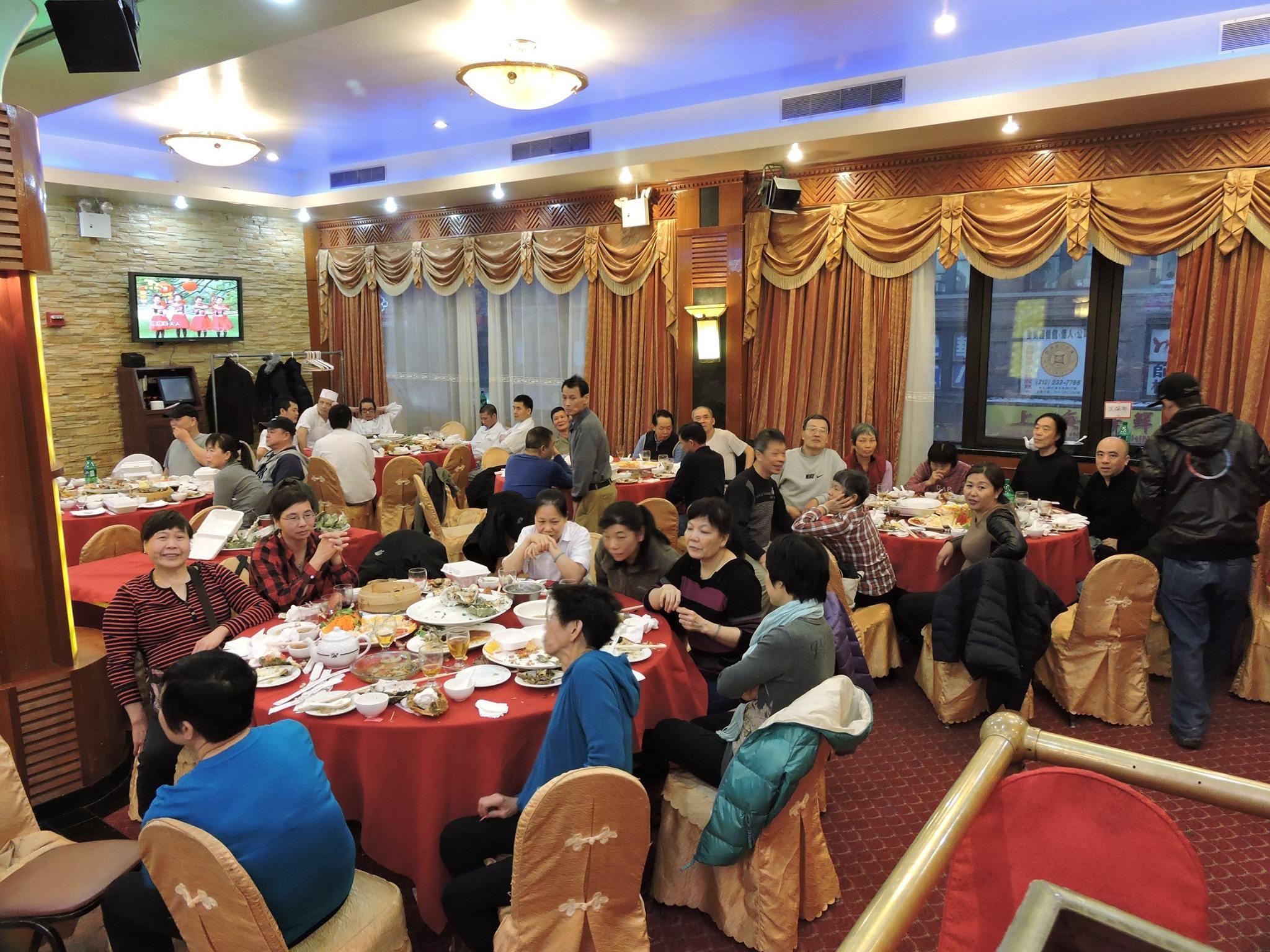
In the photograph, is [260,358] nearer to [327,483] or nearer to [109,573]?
[327,483]

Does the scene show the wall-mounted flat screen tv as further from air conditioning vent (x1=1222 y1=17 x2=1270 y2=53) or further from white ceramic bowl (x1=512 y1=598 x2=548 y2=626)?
air conditioning vent (x1=1222 y1=17 x2=1270 y2=53)

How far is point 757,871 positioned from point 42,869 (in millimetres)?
1994

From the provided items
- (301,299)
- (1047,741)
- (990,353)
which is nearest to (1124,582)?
(1047,741)

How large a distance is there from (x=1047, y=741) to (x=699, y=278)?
266 inches

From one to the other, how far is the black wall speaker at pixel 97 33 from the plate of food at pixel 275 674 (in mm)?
2453

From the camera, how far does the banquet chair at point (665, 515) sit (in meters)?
4.78

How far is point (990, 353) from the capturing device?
271 inches

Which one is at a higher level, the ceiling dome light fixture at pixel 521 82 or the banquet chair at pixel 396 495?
the ceiling dome light fixture at pixel 521 82

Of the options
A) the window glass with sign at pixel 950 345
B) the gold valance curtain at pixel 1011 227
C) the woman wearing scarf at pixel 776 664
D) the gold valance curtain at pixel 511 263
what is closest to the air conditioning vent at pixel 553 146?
the gold valance curtain at pixel 511 263

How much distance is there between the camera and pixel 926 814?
3.29m

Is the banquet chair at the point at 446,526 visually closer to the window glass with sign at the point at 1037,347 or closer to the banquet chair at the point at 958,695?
the banquet chair at the point at 958,695

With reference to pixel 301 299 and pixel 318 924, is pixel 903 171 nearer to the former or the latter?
pixel 318 924

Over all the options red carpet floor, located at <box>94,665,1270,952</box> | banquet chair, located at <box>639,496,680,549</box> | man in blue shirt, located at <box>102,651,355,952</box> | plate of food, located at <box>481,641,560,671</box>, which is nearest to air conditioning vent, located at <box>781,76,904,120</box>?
banquet chair, located at <box>639,496,680,549</box>

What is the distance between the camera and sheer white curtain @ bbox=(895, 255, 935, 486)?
6891 millimetres
